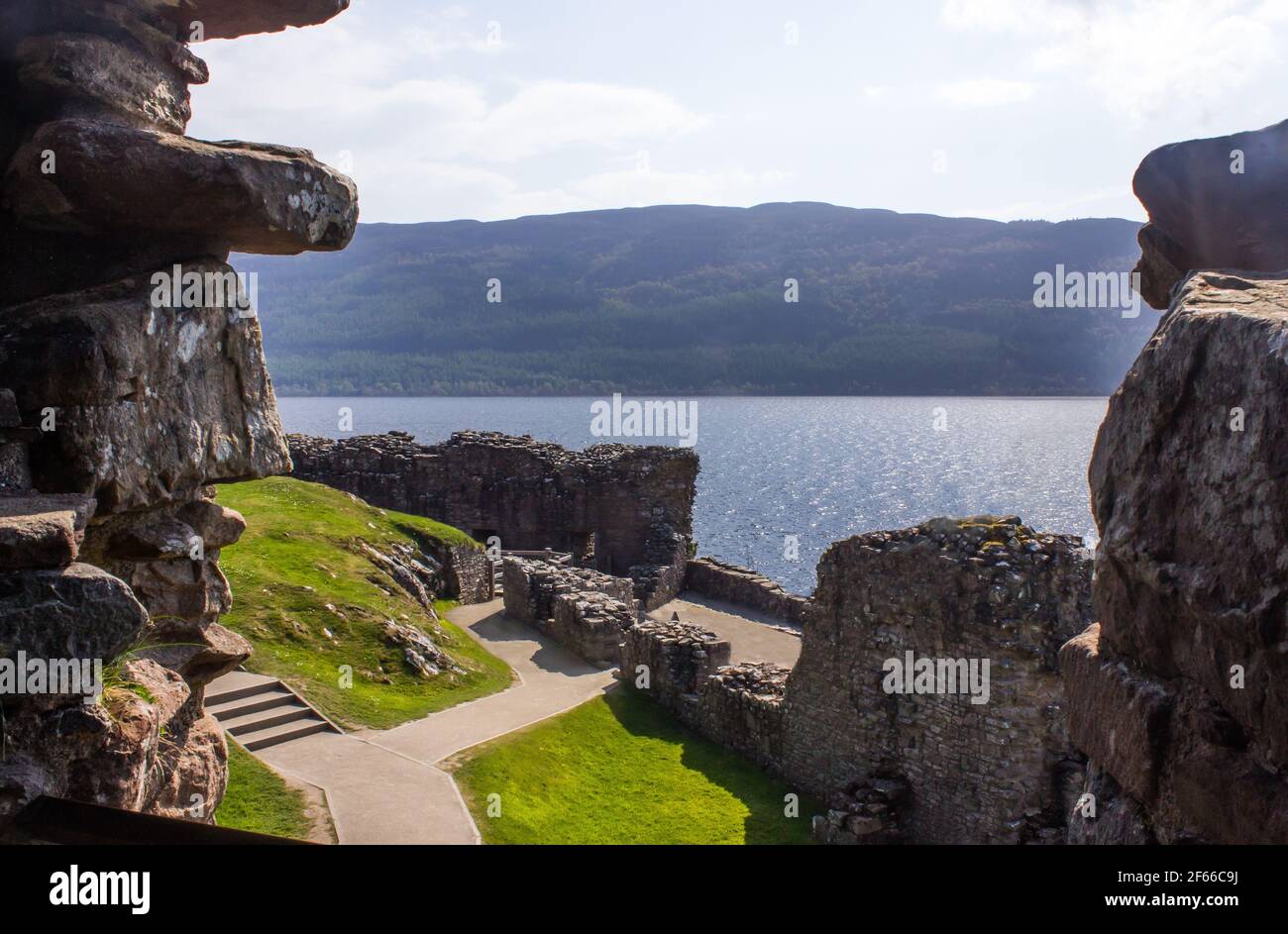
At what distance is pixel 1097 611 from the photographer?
223 inches

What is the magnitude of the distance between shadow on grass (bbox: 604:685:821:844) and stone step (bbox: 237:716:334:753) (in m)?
6.90

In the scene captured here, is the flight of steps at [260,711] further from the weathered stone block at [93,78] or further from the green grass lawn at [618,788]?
the weathered stone block at [93,78]

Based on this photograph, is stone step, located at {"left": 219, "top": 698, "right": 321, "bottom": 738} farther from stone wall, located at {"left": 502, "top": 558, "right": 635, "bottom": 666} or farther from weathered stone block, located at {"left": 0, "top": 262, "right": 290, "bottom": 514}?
weathered stone block, located at {"left": 0, "top": 262, "right": 290, "bottom": 514}

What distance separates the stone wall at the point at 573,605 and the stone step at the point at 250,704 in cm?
953

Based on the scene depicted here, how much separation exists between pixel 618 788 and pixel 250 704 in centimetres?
661

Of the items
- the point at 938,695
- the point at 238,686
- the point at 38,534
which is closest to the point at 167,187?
the point at 38,534

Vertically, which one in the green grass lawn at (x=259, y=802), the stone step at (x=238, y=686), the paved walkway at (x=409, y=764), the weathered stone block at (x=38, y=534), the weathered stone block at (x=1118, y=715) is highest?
the weathered stone block at (x=38, y=534)

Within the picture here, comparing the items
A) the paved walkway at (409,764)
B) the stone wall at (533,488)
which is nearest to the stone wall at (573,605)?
the paved walkway at (409,764)

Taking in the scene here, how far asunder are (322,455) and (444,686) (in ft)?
76.2

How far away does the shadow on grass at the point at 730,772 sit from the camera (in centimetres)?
1748

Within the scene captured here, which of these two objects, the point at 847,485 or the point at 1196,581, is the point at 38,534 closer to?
the point at 1196,581

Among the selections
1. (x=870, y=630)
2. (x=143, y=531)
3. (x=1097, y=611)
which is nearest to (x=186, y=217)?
(x=143, y=531)

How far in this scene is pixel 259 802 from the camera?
1412cm
